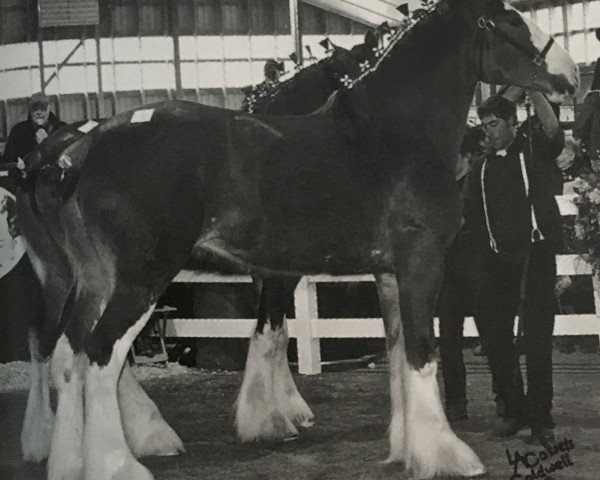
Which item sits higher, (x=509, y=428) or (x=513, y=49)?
(x=513, y=49)

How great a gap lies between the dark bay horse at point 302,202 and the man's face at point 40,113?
0.31m

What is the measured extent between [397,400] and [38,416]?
1.41m

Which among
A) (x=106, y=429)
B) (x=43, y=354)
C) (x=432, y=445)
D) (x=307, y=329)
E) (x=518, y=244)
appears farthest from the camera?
(x=307, y=329)

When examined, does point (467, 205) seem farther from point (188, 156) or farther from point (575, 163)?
point (188, 156)

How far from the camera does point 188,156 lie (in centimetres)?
295

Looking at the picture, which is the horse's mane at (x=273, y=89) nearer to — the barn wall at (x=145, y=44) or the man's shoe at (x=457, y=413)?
the barn wall at (x=145, y=44)

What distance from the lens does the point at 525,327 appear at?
3350mm

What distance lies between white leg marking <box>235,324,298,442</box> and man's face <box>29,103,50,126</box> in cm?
125

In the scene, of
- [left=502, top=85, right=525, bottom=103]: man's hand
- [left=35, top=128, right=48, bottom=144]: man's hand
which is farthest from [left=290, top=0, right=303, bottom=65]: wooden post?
[left=35, top=128, right=48, bottom=144]: man's hand

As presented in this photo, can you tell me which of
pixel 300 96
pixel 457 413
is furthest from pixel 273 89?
pixel 457 413

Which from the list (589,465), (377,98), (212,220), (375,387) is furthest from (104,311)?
(375,387)

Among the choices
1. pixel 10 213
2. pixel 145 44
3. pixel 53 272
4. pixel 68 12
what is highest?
pixel 68 12

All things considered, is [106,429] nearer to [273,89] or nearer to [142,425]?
[142,425]

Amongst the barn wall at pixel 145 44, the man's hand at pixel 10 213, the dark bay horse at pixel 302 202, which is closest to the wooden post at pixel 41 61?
the barn wall at pixel 145 44
